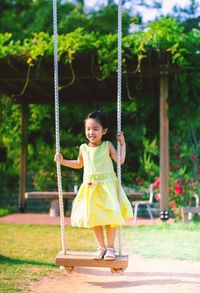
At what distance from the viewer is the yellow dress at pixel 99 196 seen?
154 inches

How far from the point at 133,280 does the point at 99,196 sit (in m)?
0.69

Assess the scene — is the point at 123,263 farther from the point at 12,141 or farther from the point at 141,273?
the point at 12,141

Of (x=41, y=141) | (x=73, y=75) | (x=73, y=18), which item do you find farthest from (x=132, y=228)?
(x=73, y=18)

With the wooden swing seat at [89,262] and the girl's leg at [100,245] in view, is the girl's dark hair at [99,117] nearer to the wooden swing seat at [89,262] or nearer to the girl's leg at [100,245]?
the girl's leg at [100,245]

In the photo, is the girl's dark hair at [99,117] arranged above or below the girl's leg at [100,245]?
above

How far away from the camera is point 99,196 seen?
398cm

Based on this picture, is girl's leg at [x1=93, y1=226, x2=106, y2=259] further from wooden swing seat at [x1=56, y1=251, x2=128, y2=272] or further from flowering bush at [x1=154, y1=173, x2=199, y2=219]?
flowering bush at [x1=154, y1=173, x2=199, y2=219]

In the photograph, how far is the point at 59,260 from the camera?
12.3 ft

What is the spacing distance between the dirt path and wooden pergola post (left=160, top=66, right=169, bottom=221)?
3330 millimetres

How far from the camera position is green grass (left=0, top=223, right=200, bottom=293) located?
4.25 m

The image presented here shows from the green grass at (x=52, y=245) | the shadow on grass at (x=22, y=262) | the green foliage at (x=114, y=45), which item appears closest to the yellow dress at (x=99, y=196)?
the green grass at (x=52, y=245)

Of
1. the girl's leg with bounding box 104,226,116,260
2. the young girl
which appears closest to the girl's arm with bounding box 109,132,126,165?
the young girl

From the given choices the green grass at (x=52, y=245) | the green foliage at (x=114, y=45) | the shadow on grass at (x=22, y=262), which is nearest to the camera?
the green grass at (x=52, y=245)

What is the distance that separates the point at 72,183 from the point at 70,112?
257cm
